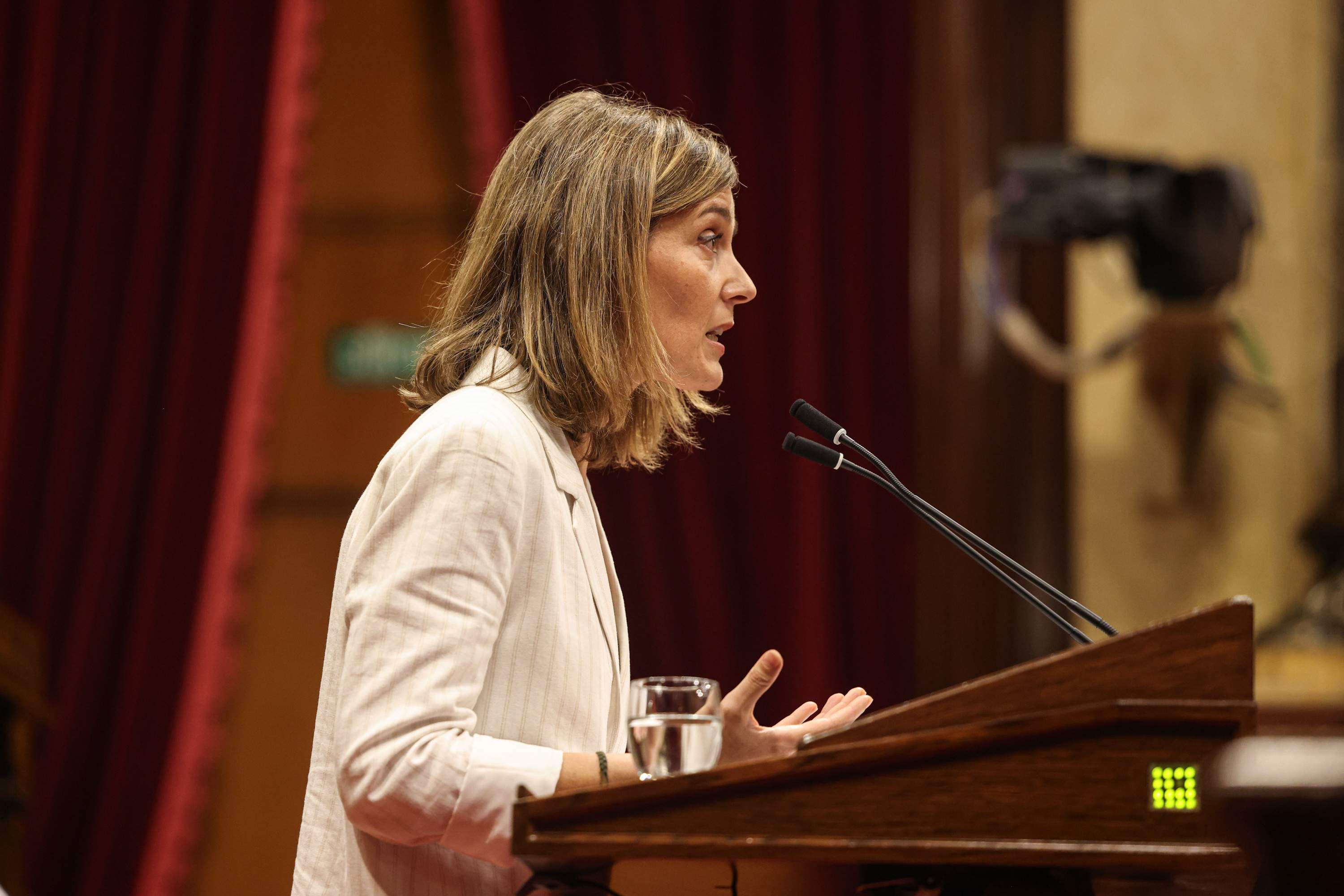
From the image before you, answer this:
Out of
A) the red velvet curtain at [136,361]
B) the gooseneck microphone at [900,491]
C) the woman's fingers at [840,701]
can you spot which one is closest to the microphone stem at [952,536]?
the gooseneck microphone at [900,491]

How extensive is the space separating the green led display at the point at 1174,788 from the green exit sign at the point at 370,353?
3.28m

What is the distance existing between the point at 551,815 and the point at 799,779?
0.19 m

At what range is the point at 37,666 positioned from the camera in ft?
12.3

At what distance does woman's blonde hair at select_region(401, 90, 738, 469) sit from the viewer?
5.24 feet

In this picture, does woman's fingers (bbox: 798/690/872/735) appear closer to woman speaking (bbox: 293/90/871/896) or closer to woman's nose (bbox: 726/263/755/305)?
woman speaking (bbox: 293/90/871/896)

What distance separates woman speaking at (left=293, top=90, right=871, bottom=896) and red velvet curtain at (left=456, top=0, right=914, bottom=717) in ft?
5.81

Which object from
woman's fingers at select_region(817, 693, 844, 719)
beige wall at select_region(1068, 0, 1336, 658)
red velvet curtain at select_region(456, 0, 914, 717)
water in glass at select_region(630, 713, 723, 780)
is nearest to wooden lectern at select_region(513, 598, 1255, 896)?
water in glass at select_region(630, 713, 723, 780)

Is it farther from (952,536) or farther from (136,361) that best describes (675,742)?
(136,361)

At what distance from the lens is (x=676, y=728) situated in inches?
46.9

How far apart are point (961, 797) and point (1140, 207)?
2.69m

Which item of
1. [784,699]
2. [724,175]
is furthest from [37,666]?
[724,175]

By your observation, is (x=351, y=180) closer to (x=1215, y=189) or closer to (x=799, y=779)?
(x=1215, y=189)

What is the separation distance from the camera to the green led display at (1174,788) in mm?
1069

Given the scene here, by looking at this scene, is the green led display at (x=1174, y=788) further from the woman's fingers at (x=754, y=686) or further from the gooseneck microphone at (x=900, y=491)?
the gooseneck microphone at (x=900, y=491)
